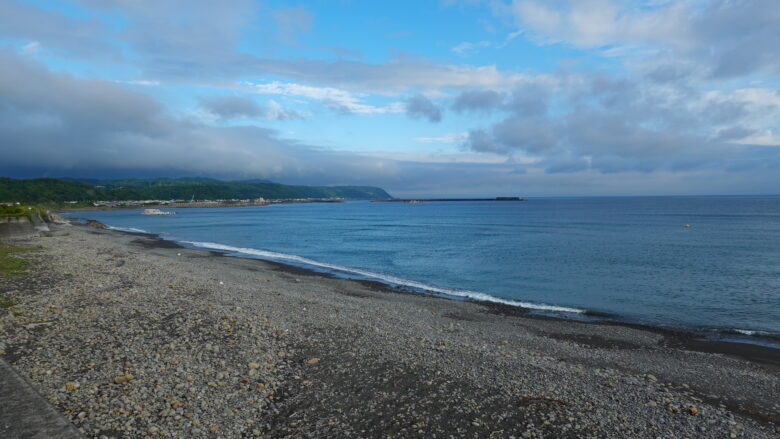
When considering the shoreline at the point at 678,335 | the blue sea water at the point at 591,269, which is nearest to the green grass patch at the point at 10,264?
the shoreline at the point at 678,335

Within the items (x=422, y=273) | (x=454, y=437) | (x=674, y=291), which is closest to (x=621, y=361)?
(x=454, y=437)

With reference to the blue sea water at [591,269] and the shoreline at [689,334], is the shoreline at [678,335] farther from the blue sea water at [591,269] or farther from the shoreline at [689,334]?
the blue sea water at [591,269]

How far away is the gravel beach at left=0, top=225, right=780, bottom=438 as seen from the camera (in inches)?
353

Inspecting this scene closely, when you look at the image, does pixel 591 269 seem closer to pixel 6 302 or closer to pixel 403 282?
pixel 403 282

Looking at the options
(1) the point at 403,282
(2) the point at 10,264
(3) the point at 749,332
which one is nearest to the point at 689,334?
(3) the point at 749,332

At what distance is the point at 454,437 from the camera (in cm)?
861

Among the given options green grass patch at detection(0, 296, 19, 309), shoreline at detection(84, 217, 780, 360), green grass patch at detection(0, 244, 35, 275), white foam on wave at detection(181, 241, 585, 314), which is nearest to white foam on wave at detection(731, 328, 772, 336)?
shoreline at detection(84, 217, 780, 360)

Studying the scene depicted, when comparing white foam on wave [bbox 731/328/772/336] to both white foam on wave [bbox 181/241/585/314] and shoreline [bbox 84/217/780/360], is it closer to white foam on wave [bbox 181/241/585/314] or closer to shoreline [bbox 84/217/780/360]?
shoreline [bbox 84/217/780/360]

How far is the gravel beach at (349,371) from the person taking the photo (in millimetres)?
8969

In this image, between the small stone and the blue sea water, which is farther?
the blue sea water

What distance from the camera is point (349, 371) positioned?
39.1ft

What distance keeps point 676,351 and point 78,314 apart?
2366 cm

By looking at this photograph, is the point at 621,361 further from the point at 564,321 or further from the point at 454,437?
the point at 454,437

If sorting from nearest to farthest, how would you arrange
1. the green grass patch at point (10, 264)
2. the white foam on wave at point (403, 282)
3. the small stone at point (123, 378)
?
the small stone at point (123, 378), the green grass patch at point (10, 264), the white foam on wave at point (403, 282)
